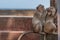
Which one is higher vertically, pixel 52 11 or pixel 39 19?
pixel 52 11

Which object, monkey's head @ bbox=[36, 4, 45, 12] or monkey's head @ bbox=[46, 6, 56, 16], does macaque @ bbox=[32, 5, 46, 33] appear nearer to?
monkey's head @ bbox=[36, 4, 45, 12]

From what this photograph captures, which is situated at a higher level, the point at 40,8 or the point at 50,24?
the point at 40,8

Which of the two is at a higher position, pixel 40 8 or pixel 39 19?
pixel 40 8

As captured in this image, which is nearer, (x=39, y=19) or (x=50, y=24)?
(x=50, y=24)

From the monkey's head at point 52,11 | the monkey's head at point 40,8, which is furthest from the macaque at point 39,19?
the monkey's head at point 52,11

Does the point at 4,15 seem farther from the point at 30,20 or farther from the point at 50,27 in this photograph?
the point at 50,27

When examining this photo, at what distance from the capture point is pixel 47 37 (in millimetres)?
1973

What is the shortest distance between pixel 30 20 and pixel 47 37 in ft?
1.46

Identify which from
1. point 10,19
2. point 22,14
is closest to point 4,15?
point 10,19

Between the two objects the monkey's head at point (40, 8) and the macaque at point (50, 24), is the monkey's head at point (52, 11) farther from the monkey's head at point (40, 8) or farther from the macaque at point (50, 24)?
the monkey's head at point (40, 8)

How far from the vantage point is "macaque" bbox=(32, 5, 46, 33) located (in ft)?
6.71

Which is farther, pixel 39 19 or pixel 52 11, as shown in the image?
pixel 39 19

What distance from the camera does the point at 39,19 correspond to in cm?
212

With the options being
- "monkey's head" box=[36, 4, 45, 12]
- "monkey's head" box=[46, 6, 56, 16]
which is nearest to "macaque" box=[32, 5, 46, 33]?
"monkey's head" box=[36, 4, 45, 12]
